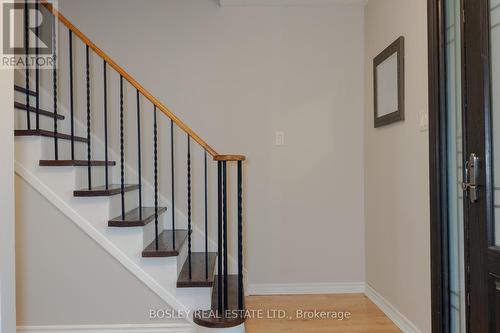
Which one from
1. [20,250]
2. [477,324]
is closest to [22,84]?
[20,250]

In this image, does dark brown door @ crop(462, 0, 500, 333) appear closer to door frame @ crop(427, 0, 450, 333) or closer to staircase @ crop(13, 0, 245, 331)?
door frame @ crop(427, 0, 450, 333)

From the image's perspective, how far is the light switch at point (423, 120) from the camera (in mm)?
2209

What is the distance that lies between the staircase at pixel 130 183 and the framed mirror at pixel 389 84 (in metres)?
1.14

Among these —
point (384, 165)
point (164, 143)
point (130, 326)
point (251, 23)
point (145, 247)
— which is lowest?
point (130, 326)

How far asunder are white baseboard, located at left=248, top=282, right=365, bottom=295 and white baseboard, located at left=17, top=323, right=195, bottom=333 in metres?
0.94

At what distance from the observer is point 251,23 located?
3.31 meters

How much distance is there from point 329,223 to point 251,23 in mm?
1881

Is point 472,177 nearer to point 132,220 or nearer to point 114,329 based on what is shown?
point 132,220

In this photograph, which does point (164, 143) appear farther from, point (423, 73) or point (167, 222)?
point (423, 73)

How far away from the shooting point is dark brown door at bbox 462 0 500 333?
161cm

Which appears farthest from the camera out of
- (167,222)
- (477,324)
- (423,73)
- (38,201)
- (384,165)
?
(167,222)

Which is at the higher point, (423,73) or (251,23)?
(251,23)

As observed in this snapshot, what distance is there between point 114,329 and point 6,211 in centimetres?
115

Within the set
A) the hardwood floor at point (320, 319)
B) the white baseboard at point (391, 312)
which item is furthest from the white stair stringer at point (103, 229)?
the white baseboard at point (391, 312)
